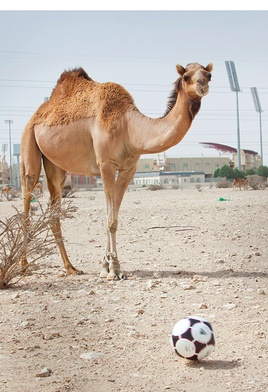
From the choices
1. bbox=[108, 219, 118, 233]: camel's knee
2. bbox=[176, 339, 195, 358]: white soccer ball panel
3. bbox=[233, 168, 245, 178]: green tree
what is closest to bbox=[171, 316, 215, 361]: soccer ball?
bbox=[176, 339, 195, 358]: white soccer ball panel

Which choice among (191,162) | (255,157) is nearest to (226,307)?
(191,162)

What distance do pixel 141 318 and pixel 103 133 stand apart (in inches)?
117

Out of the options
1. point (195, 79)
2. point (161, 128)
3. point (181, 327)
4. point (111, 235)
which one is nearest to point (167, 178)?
point (111, 235)

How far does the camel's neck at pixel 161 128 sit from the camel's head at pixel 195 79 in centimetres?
14

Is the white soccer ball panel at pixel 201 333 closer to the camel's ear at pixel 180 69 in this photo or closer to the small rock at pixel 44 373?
the small rock at pixel 44 373

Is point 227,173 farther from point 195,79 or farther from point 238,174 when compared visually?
point 195,79

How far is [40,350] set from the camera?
222 inches

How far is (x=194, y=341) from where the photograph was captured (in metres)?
5.04

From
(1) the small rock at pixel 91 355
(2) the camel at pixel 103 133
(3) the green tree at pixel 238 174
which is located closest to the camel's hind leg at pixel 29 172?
(2) the camel at pixel 103 133

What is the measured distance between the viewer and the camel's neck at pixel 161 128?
812 cm

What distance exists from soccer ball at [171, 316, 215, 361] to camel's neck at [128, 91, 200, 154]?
3.55 meters

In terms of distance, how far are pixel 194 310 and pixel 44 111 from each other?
4421 mm

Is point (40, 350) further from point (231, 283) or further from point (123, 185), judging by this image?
point (123, 185)

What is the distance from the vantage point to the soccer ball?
5039 mm
